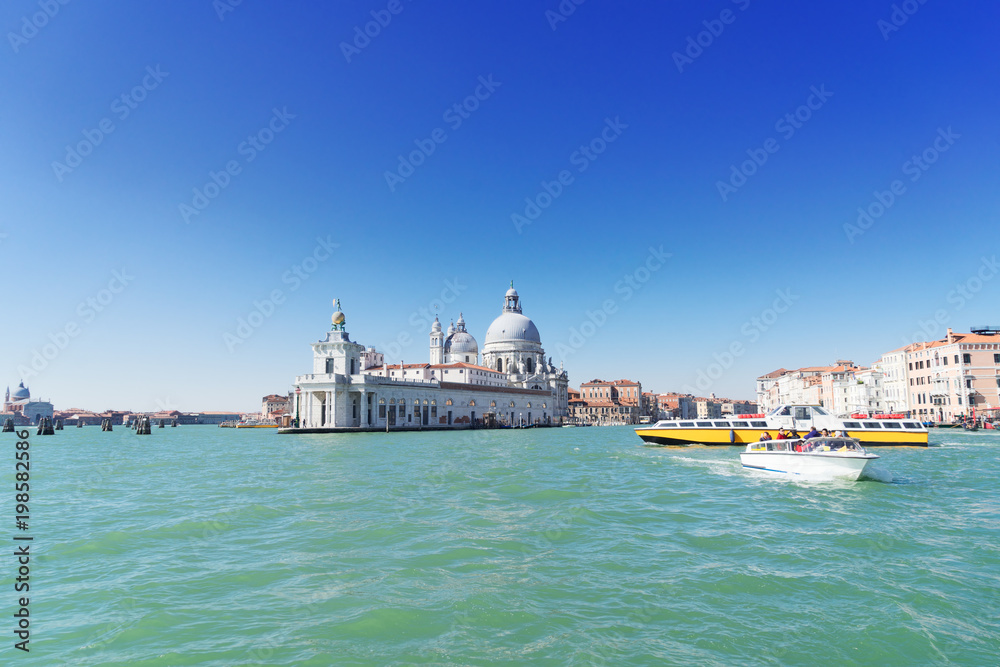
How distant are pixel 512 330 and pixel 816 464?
3255 inches

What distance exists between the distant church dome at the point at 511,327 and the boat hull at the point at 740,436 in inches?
2618

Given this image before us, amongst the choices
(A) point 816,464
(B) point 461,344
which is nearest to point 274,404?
(B) point 461,344

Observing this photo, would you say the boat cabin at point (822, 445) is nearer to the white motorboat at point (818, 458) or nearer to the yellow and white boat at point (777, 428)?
the white motorboat at point (818, 458)

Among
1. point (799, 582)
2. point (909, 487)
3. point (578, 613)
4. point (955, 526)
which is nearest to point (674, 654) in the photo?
point (578, 613)

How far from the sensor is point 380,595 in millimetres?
6312

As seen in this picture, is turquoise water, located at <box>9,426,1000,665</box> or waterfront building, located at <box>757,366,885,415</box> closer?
turquoise water, located at <box>9,426,1000,665</box>

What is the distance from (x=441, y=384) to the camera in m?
71.1

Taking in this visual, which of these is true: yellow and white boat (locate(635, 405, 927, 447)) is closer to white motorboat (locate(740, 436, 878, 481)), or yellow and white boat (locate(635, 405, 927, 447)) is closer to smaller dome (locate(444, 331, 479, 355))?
white motorboat (locate(740, 436, 878, 481))

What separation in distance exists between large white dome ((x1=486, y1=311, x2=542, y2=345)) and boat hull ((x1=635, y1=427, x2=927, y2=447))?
6643 cm

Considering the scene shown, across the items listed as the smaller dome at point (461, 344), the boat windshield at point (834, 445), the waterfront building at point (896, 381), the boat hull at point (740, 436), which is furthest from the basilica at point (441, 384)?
the boat windshield at point (834, 445)

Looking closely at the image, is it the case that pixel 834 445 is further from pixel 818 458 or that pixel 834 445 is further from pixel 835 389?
pixel 835 389

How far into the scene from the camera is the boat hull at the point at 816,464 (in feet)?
47.0

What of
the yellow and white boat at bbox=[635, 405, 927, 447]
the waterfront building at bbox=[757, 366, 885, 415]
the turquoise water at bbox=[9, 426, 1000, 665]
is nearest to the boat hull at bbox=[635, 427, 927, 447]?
the yellow and white boat at bbox=[635, 405, 927, 447]

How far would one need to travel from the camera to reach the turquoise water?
5.05m
